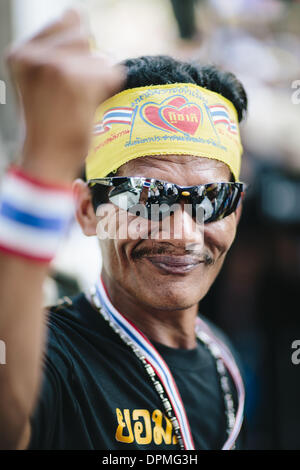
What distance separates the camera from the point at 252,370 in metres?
6.55

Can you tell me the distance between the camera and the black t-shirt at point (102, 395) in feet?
4.82

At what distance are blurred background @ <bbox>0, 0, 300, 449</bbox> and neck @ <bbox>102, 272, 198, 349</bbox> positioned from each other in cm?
416

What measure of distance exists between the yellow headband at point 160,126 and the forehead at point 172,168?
30 millimetres

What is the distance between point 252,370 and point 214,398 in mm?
4873

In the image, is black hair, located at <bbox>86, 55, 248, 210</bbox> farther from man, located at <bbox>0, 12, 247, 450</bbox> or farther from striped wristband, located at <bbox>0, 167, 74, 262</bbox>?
striped wristband, located at <bbox>0, 167, 74, 262</bbox>

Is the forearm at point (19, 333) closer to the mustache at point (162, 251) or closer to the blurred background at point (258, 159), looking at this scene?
the mustache at point (162, 251)

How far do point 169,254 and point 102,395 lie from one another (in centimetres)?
55

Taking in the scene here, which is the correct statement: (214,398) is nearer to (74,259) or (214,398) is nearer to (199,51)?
(74,259)

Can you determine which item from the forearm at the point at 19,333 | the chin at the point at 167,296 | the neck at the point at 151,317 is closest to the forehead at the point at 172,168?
the chin at the point at 167,296

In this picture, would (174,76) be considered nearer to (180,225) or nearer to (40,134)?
(180,225)

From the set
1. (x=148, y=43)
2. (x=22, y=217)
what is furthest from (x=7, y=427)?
(x=148, y=43)

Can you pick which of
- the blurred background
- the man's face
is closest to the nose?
the man's face

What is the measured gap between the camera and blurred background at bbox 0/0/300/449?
6109 millimetres

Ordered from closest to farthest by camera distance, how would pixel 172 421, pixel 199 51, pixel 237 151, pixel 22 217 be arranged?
pixel 22 217, pixel 172 421, pixel 237 151, pixel 199 51
